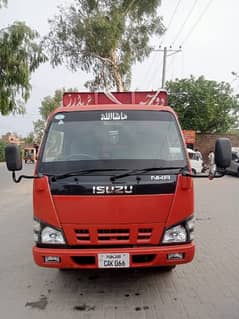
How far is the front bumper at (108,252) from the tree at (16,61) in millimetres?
10946

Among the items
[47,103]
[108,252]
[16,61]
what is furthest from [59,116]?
[47,103]

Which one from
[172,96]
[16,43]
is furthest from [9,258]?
[172,96]

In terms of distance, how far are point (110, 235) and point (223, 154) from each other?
1.67 m

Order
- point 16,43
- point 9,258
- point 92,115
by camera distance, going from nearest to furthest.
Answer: point 92,115 < point 9,258 < point 16,43

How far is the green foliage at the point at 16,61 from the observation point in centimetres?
1371

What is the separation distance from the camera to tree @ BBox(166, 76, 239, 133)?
118 ft

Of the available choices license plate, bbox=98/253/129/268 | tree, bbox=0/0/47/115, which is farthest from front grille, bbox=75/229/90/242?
tree, bbox=0/0/47/115

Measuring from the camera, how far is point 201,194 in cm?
1515

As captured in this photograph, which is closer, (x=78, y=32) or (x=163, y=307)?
(x=163, y=307)

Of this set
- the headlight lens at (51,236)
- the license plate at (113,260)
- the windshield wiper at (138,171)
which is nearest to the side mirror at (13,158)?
the headlight lens at (51,236)

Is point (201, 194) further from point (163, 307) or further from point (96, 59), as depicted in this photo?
point (96, 59)

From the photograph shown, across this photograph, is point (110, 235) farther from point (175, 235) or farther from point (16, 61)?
point (16, 61)

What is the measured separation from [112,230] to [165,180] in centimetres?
80

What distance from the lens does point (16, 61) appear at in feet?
46.0
